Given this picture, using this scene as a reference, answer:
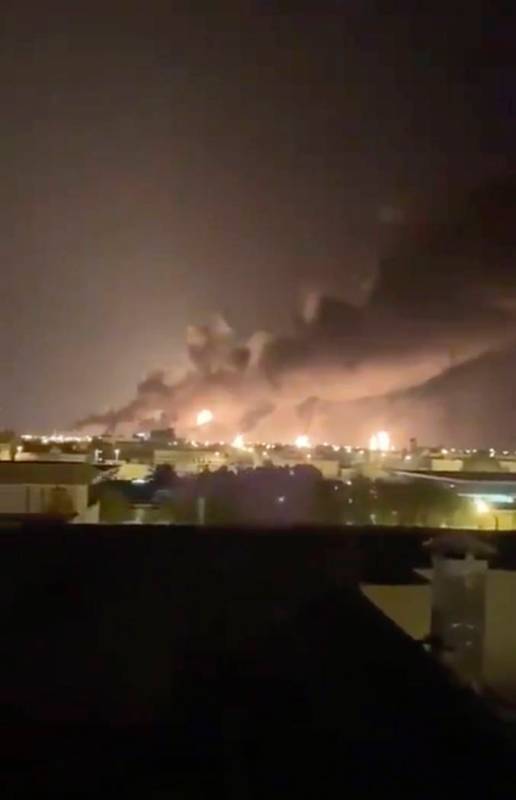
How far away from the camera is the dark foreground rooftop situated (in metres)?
3.92

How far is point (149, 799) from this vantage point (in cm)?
371

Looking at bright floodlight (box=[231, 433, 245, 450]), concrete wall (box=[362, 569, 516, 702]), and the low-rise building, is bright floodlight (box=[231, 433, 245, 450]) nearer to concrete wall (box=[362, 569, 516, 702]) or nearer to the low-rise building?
the low-rise building

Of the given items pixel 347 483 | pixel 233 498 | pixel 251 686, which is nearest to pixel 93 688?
pixel 251 686

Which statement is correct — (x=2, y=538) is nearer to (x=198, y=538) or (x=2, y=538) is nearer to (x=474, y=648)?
(x=198, y=538)

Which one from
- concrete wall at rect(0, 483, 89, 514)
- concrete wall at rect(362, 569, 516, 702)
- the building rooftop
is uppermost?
the building rooftop

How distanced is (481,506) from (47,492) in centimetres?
744

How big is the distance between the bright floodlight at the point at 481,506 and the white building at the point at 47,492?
20.5ft

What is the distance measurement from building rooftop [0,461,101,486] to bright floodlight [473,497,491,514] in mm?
7234

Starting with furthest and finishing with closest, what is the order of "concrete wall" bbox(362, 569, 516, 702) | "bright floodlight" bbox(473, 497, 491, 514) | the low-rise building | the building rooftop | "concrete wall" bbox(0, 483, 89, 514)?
the low-rise building, the building rooftop, "concrete wall" bbox(0, 483, 89, 514), "bright floodlight" bbox(473, 497, 491, 514), "concrete wall" bbox(362, 569, 516, 702)

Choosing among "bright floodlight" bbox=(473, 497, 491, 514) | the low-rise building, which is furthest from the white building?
the low-rise building

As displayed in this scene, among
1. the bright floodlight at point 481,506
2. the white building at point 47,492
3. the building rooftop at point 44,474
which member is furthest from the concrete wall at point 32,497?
the bright floodlight at point 481,506

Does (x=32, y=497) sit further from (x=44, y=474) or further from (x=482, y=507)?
(x=482, y=507)

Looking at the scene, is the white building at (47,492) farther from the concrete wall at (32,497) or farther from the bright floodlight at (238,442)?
the bright floodlight at (238,442)

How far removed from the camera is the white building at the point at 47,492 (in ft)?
67.1
